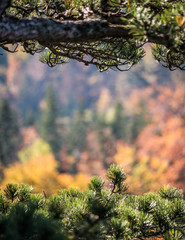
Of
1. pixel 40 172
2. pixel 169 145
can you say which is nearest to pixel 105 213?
pixel 40 172

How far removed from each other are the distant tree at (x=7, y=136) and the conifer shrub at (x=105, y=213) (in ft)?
33.9

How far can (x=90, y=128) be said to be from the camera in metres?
15.6

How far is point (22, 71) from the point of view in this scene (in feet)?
75.6

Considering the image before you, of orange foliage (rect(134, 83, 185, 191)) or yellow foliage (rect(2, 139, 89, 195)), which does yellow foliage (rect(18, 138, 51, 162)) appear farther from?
orange foliage (rect(134, 83, 185, 191))

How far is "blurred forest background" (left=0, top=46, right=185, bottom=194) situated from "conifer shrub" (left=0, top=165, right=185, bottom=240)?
3394 millimetres

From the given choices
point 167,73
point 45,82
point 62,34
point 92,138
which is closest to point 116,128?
point 92,138

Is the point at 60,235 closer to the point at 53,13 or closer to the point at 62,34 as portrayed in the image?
the point at 62,34

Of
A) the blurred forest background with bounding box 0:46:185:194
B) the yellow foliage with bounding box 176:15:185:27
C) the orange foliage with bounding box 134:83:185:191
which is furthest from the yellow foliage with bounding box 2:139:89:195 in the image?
the yellow foliage with bounding box 176:15:185:27

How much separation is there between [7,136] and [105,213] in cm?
1170

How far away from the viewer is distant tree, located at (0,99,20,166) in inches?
449

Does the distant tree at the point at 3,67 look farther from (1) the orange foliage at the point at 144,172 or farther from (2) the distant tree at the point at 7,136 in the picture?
(1) the orange foliage at the point at 144,172

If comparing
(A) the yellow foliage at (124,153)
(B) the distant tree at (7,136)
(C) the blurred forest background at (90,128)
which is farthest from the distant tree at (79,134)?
(B) the distant tree at (7,136)

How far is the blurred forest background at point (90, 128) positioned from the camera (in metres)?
8.54

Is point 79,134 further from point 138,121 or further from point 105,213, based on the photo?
point 105,213
